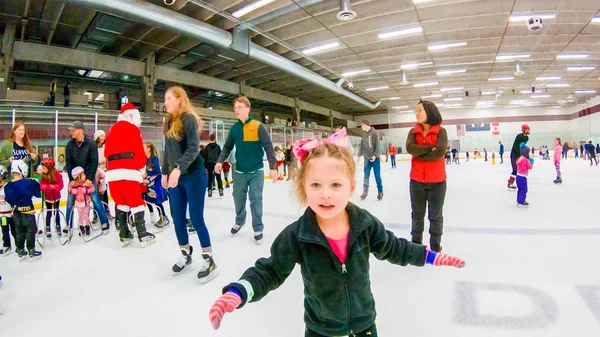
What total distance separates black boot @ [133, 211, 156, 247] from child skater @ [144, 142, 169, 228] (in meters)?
0.78

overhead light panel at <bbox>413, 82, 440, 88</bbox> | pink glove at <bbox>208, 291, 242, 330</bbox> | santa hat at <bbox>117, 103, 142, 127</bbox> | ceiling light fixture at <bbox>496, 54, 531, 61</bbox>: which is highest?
overhead light panel at <bbox>413, 82, 440, 88</bbox>

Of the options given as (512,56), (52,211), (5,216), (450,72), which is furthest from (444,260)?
(450,72)

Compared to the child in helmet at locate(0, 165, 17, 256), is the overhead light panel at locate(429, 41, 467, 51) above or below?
above

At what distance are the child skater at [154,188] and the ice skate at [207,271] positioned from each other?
5.86ft

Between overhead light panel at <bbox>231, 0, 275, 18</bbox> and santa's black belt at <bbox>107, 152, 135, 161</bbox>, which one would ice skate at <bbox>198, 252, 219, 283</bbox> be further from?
overhead light panel at <bbox>231, 0, 275, 18</bbox>

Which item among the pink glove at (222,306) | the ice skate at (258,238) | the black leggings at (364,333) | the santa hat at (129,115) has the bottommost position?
the ice skate at (258,238)

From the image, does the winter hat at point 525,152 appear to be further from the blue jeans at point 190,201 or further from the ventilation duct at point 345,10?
the ventilation duct at point 345,10

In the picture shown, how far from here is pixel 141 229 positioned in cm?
251

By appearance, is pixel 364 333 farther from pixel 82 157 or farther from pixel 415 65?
pixel 415 65

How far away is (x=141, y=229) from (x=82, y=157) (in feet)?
4.51

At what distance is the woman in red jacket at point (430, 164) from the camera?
210 cm

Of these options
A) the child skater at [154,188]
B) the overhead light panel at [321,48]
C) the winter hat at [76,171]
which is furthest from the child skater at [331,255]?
the overhead light panel at [321,48]

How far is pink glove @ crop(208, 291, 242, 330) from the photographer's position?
67cm

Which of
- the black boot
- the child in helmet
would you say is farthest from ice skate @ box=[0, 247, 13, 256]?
the black boot
